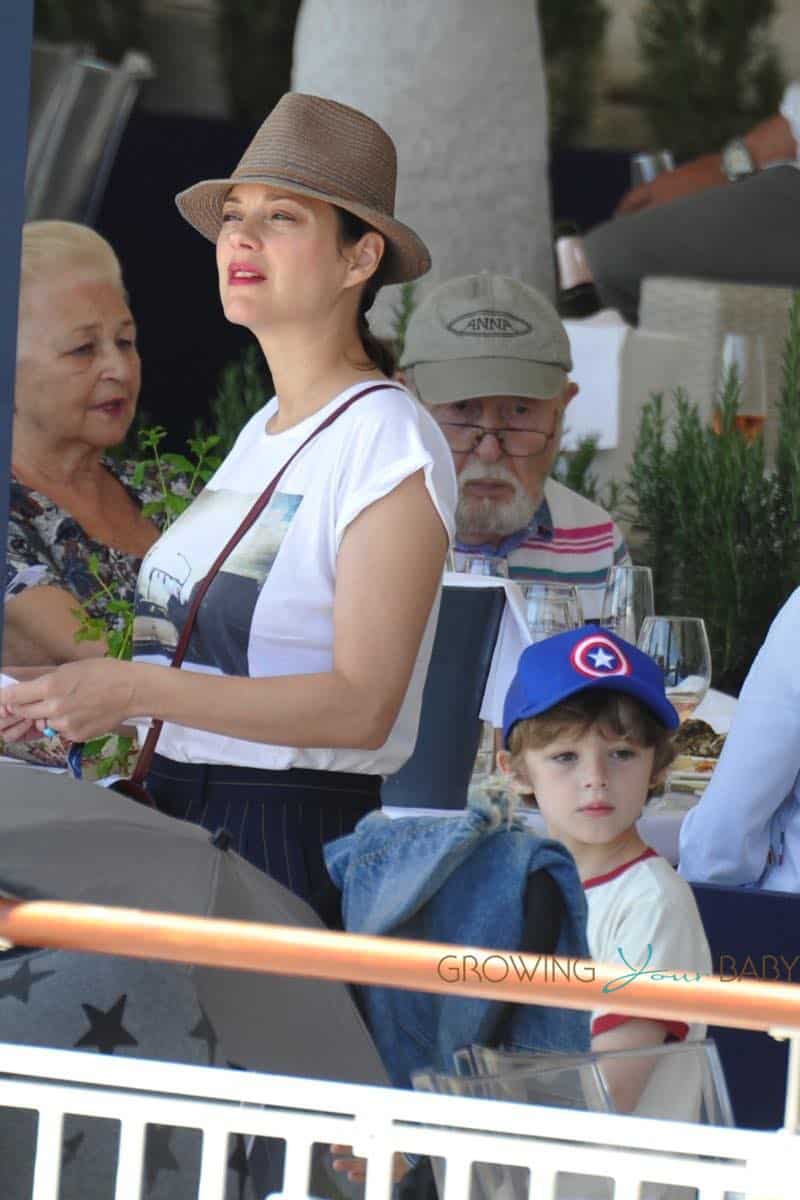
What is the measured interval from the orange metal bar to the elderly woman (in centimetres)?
154

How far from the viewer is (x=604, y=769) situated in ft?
6.77

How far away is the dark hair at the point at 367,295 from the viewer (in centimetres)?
191

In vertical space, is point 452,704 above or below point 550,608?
below

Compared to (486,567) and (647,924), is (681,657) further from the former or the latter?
(647,924)

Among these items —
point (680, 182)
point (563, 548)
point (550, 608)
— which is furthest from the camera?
point (680, 182)

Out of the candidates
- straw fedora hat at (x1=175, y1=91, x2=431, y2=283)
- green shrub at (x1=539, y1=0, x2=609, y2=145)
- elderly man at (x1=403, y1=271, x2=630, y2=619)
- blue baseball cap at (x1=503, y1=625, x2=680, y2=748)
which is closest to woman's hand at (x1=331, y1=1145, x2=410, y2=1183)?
blue baseball cap at (x1=503, y1=625, x2=680, y2=748)

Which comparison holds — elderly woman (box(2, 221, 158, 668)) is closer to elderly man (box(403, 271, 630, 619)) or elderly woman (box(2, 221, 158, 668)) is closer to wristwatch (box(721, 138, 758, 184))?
elderly man (box(403, 271, 630, 619))

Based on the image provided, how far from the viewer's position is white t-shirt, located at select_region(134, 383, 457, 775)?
68.6 inches

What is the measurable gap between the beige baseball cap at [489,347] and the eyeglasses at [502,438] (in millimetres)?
78

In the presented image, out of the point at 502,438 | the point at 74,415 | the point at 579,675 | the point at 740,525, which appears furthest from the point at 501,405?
the point at 579,675

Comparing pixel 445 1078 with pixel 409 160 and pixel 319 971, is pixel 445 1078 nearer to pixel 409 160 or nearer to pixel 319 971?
pixel 319 971

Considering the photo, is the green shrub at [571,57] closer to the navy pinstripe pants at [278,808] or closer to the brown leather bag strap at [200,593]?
the brown leather bag strap at [200,593]

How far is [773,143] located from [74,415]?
2612 mm

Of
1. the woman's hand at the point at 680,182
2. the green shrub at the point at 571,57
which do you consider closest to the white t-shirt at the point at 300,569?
the woman's hand at the point at 680,182
